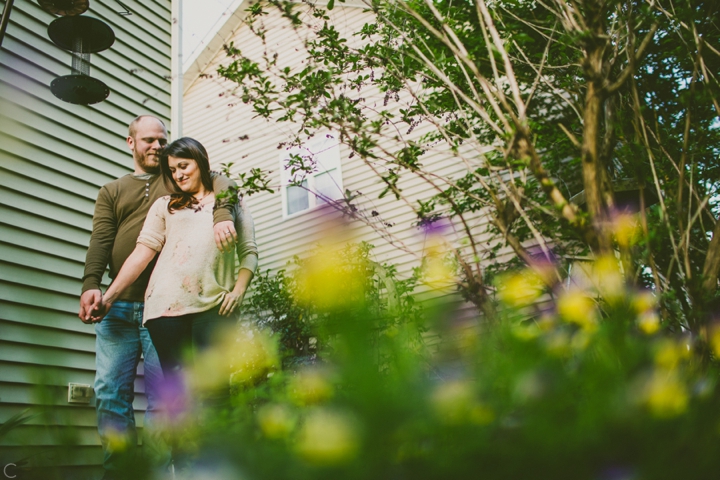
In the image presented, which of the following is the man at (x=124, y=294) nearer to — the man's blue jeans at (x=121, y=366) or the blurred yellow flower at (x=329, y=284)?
the man's blue jeans at (x=121, y=366)

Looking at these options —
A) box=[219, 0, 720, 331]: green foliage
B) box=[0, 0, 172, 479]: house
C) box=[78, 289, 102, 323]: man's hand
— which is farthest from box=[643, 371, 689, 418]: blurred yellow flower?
box=[0, 0, 172, 479]: house

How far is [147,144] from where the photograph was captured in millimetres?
2891

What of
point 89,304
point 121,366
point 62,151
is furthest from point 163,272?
point 62,151

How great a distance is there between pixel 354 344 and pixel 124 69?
4.79m

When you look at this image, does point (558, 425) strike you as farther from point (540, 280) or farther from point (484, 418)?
point (540, 280)

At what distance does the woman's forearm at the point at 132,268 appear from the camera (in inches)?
89.0

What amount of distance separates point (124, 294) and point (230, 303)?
0.65 meters

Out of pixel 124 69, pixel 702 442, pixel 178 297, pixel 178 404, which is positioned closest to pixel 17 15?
pixel 124 69

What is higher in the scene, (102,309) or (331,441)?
(102,309)

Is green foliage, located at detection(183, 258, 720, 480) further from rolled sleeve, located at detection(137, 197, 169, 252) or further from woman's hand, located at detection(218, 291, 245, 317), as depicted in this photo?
rolled sleeve, located at detection(137, 197, 169, 252)

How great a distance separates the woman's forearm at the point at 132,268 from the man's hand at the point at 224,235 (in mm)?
387

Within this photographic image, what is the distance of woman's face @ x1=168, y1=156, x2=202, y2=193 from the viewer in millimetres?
2371

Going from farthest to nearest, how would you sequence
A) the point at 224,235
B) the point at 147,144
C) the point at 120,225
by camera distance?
the point at 147,144 < the point at 120,225 < the point at 224,235

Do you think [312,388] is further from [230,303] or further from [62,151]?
[62,151]
